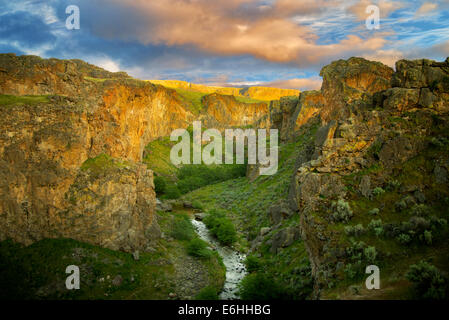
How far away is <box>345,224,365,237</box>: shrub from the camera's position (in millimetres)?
17438

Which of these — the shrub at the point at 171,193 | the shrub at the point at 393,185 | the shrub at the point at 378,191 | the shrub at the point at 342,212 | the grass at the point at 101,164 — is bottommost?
the shrub at the point at 171,193

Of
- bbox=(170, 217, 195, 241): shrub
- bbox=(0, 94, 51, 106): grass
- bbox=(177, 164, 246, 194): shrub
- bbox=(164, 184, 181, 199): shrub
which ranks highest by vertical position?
bbox=(0, 94, 51, 106): grass

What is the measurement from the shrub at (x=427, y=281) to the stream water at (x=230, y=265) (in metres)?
17.1

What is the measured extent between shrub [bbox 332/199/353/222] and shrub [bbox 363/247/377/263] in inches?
110

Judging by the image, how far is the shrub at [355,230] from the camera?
17.4 meters

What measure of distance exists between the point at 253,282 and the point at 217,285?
6.42m

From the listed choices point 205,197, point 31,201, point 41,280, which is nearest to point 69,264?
point 41,280

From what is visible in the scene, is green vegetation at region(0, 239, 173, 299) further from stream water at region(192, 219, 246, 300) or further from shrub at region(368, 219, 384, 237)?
shrub at region(368, 219, 384, 237)

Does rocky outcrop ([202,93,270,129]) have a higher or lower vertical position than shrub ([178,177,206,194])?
higher

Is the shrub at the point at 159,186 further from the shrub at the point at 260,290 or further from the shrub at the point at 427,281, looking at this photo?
the shrub at the point at 427,281

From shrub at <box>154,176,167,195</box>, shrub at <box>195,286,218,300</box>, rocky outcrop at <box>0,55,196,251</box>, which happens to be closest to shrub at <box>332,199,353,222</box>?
shrub at <box>195,286,218,300</box>

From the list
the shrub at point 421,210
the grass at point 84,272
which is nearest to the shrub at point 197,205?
the grass at point 84,272

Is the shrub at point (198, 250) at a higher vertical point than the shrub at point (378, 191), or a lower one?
lower

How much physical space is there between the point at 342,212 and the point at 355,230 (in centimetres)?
150
